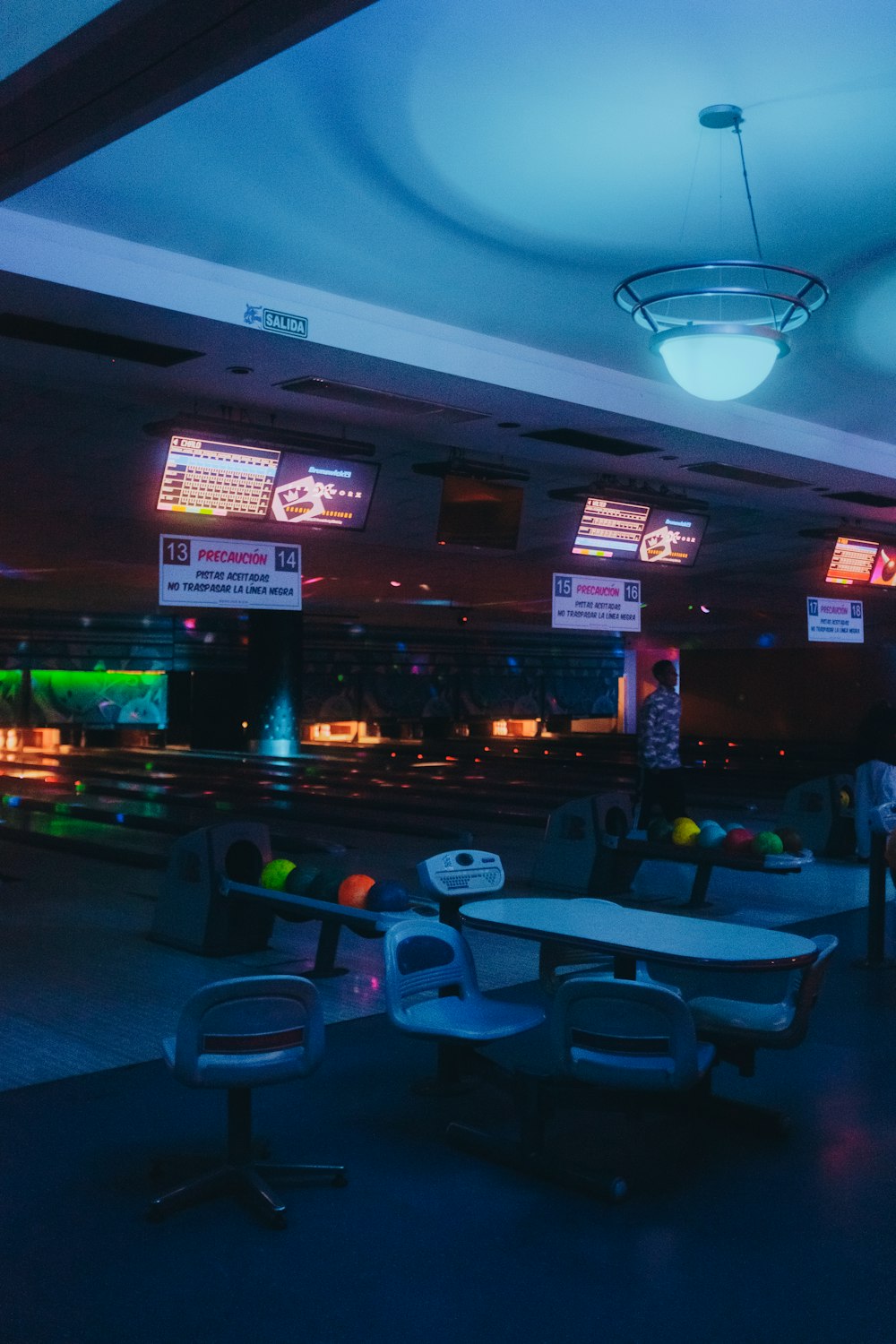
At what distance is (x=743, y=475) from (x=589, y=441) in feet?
5.14

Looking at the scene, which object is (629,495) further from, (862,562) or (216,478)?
(862,562)

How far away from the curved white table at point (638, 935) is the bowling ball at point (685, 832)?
2.71 m

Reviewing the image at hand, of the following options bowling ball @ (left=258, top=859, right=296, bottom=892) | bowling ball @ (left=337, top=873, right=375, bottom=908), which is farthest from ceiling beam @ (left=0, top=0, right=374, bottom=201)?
bowling ball @ (left=258, top=859, right=296, bottom=892)

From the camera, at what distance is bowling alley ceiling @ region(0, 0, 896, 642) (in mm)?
3049

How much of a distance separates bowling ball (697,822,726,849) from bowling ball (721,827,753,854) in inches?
3.1

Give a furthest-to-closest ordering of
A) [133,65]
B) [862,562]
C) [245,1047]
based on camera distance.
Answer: [862,562] → [245,1047] → [133,65]

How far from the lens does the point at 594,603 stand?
33.2 ft

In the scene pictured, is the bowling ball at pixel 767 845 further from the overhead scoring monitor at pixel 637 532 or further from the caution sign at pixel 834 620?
the caution sign at pixel 834 620

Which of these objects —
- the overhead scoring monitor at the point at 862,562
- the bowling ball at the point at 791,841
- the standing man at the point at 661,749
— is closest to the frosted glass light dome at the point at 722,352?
the bowling ball at the point at 791,841

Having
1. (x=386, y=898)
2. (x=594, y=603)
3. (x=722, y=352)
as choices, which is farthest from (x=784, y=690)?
(x=722, y=352)

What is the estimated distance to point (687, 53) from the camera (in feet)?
10.8

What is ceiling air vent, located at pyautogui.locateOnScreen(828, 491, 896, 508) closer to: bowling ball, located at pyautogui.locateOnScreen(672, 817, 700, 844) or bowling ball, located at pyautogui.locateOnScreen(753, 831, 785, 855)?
bowling ball, located at pyautogui.locateOnScreen(672, 817, 700, 844)

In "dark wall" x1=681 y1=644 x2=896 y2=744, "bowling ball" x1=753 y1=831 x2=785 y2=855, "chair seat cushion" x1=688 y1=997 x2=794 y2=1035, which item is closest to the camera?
"chair seat cushion" x1=688 y1=997 x2=794 y2=1035

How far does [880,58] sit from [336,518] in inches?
157
